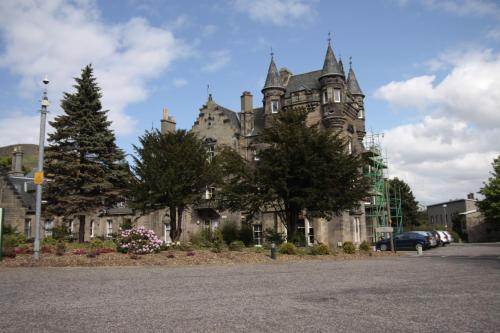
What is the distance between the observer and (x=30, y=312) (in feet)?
25.0

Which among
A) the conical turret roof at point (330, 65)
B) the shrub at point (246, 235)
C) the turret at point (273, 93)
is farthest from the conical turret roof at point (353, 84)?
the shrub at point (246, 235)

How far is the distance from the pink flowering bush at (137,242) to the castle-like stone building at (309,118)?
592 inches

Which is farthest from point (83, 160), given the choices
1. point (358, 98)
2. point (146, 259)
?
point (358, 98)

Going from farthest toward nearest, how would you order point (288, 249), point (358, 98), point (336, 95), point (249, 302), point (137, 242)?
point (358, 98) < point (336, 95) < point (288, 249) < point (137, 242) < point (249, 302)

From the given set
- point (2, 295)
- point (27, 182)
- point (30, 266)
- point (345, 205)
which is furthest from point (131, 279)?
point (27, 182)

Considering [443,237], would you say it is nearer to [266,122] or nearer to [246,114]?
[266,122]

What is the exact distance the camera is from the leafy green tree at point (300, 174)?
2364 centimetres

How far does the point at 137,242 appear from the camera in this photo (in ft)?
64.1

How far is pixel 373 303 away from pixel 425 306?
3.19 feet

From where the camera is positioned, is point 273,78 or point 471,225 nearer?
point 273,78

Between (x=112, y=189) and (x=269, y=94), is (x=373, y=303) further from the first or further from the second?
(x=269, y=94)

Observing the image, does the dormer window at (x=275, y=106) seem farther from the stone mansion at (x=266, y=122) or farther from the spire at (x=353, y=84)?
the spire at (x=353, y=84)

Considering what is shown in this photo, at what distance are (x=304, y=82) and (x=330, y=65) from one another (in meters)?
3.79

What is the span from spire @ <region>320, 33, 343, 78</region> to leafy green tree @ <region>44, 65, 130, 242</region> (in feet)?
61.4
